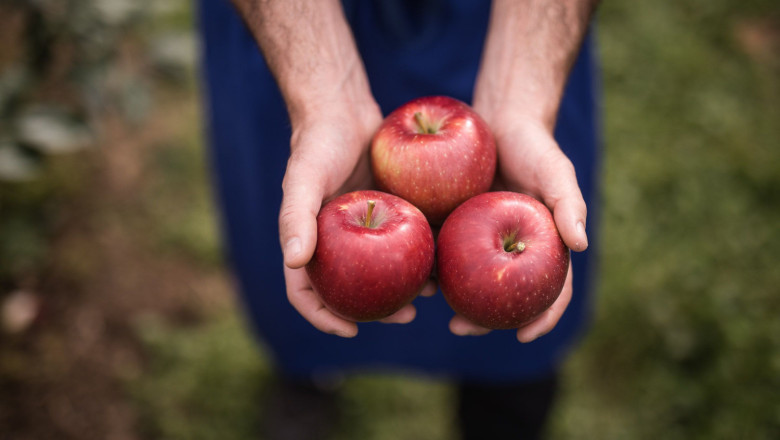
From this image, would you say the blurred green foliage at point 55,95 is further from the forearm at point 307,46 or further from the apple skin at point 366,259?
the apple skin at point 366,259

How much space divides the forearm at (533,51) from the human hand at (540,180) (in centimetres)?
6

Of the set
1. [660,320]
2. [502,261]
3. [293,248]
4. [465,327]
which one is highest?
[293,248]

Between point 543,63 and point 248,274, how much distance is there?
49.7 inches

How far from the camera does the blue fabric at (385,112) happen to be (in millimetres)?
1859

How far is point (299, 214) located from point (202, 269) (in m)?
2.00

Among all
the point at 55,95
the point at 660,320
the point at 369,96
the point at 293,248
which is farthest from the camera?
the point at 55,95

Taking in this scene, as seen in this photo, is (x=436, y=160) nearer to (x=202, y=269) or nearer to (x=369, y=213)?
(x=369, y=213)

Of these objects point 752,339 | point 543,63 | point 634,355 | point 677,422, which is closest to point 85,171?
point 543,63

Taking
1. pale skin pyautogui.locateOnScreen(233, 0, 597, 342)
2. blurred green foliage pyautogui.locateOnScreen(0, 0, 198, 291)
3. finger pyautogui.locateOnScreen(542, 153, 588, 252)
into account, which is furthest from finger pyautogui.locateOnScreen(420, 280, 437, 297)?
blurred green foliage pyautogui.locateOnScreen(0, 0, 198, 291)

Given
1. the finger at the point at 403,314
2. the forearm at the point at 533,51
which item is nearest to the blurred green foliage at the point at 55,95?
the finger at the point at 403,314

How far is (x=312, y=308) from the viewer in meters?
1.50

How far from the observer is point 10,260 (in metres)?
2.78

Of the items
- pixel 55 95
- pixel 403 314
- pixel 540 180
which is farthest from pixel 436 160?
pixel 55 95

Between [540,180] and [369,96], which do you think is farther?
[369,96]
